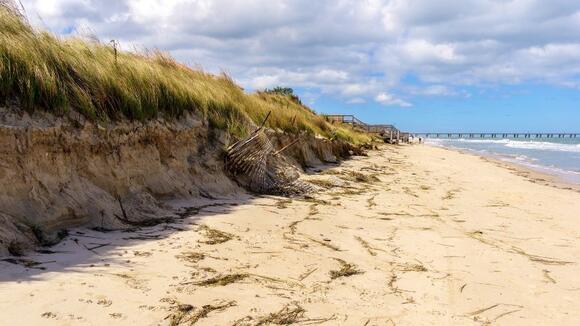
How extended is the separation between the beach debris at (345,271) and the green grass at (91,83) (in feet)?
11.8

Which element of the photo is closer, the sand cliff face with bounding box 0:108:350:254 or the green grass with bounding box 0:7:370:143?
the sand cliff face with bounding box 0:108:350:254

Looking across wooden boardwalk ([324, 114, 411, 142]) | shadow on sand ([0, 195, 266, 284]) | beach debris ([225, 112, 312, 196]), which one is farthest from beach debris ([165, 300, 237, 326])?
wooden boardwalk ([324, 114, 411, 142])

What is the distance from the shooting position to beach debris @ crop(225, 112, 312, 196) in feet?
29.7

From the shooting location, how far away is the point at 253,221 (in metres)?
6.66

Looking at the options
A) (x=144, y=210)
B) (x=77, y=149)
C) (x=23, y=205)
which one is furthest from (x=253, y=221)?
(x=23, y=205)

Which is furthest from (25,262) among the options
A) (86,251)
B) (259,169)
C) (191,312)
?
(259,169)

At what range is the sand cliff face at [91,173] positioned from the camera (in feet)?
16.3

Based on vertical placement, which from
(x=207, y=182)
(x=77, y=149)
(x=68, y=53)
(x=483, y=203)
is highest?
(x=68, y=53)

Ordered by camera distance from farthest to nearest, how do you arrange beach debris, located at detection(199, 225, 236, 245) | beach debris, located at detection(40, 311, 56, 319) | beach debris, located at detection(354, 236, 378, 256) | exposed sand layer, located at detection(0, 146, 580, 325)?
1. beach debris, located at detection(354, 236, 378, 256)
2. beach debris, located at detection(199, 225, 236, 245)
3. exposed sand layer, located at detection(0, 146, 580, 325)
4. beach debris, located at detection(40, 311, 56, 319)

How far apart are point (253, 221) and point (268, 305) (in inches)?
112

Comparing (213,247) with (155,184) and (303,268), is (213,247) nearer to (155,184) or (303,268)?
(303,268)

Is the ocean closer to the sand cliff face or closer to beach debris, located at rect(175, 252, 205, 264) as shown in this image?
the sand cliff face

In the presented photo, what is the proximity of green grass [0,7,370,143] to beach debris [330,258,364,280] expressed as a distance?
A: 3.60 m

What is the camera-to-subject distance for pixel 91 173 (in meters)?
6.08
